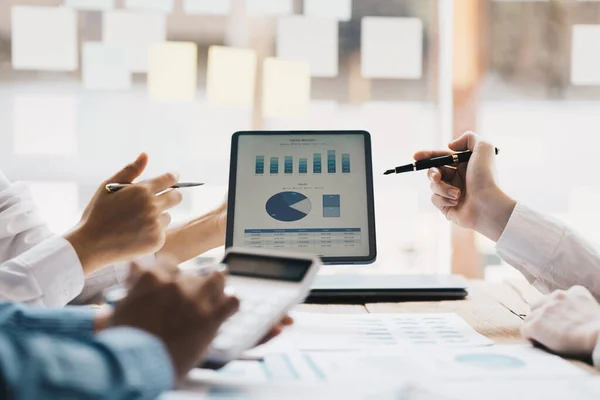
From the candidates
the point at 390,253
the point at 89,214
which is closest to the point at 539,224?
the point at 89,214

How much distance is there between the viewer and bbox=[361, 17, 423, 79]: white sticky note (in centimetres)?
226

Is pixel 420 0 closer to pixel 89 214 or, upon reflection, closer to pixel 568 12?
pixel 568 12

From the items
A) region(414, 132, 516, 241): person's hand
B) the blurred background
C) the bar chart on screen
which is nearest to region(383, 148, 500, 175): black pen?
region(414, 132, 516, 241): person's hand

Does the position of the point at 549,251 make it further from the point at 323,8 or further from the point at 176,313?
the point at 323,8

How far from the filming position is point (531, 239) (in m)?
1.07

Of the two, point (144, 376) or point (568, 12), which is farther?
point (568, 12)

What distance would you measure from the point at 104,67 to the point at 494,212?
1555mm

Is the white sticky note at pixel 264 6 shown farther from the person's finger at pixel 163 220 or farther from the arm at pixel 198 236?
the person's finger at pixel 163 220

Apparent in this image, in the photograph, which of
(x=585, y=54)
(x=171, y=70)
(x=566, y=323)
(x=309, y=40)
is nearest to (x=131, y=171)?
(x=566, y=323)

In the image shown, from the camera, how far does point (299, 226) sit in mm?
1127

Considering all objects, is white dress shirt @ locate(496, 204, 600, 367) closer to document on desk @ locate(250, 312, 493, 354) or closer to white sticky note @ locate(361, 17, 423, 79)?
document on desk @ locate(250, 312, 493, 354)

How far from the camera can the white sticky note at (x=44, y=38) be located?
2.17 m

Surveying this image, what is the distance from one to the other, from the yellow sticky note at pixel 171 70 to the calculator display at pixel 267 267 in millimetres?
1481

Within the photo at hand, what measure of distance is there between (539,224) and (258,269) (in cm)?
53
